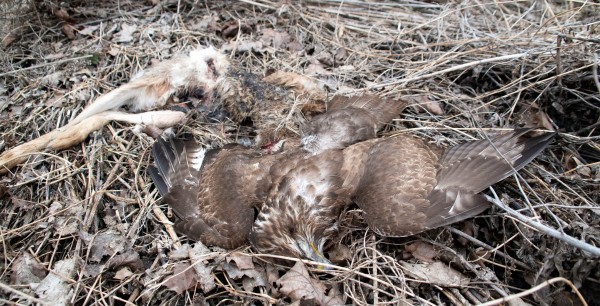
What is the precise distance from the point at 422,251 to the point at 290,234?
0.87 metres

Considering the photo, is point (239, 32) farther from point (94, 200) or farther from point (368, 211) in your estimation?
point (368, 211)

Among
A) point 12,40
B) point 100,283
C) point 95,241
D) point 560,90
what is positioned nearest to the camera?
point 100,283

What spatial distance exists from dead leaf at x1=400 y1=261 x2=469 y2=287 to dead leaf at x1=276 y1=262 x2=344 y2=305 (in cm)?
50

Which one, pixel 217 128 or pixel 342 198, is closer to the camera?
pixel 342 198

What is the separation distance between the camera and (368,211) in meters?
2.92

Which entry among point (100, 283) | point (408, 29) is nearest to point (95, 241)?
point (100, 283)

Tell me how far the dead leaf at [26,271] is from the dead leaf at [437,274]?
2324mm

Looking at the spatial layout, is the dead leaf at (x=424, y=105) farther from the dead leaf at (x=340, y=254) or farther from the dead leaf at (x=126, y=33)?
the dead leaf at (x=126, y=33)

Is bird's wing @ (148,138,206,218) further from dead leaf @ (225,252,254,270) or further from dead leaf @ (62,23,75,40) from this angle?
dead leaf @ (62,23,75,40)

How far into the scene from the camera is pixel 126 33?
457 centimetres

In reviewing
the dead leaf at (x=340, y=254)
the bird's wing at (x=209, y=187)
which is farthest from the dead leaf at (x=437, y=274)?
the bird's wing at (x=209, y=187)

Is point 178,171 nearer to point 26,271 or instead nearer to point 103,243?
point 103,243

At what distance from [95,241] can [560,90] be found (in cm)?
362

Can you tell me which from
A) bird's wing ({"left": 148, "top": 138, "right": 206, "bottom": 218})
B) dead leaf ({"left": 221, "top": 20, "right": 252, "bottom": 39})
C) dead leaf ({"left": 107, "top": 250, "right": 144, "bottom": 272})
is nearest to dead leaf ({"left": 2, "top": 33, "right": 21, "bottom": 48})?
dead leaf ({"left": 221, "top": 20, "right": 252, "bottom": 39})
